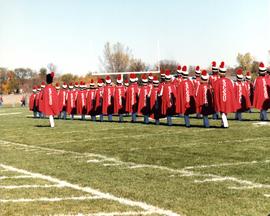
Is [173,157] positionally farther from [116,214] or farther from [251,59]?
[251,59]

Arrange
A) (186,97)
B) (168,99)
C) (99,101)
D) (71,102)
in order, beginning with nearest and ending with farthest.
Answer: (186,97)
(168,99)
(99,101)
(71,102)

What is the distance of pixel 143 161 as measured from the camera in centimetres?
1085

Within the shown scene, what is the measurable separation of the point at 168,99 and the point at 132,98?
145 inches

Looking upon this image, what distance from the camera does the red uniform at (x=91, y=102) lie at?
2830 centimetres

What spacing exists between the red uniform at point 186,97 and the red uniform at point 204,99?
0.68m

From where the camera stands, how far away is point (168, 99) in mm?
21312

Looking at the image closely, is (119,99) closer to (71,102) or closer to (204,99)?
(71,102)

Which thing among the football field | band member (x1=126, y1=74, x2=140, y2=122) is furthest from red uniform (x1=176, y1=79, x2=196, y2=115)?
the football field

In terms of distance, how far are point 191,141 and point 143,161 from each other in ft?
11.7

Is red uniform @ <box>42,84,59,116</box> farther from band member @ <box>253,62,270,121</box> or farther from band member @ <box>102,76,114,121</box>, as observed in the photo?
band member @ <box>253,62,270,121</box>

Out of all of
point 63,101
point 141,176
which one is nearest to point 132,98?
point 63,101

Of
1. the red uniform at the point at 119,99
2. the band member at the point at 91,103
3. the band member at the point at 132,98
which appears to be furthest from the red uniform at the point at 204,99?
the band member at the point at 91,103

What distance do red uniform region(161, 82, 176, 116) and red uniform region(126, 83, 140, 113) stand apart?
3164mm

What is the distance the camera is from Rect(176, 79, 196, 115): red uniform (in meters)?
20.0
